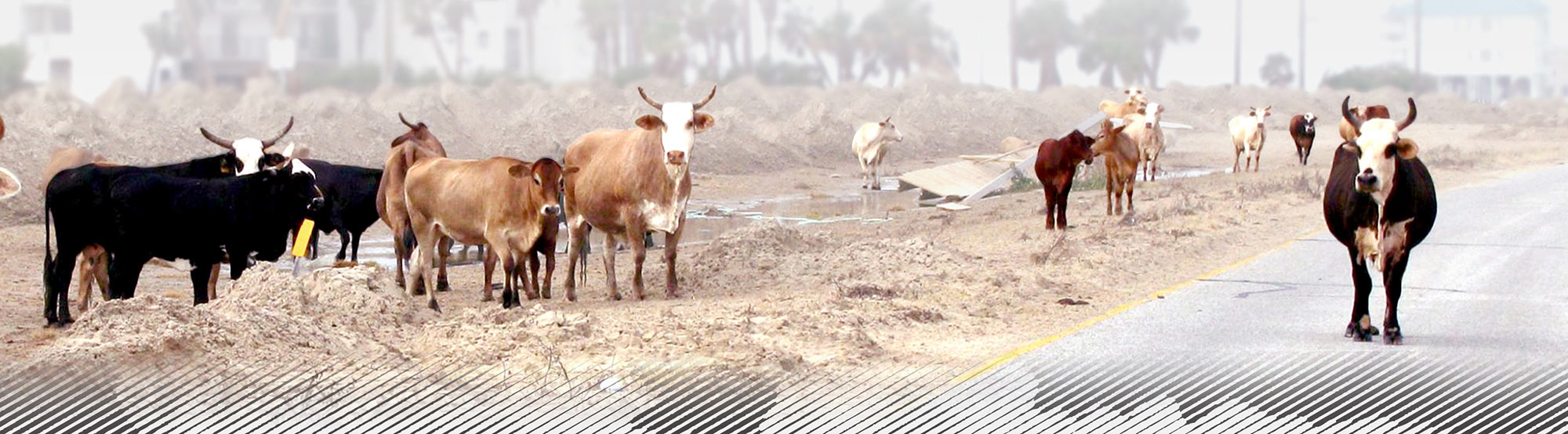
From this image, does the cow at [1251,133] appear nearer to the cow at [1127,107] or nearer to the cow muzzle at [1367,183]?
the cow at [1127,107]

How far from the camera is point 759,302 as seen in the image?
13805mm

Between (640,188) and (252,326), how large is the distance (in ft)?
14.9

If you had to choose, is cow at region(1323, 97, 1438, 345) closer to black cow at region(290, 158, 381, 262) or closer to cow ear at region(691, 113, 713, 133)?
cow ear at region(691, 113, 713, 133)

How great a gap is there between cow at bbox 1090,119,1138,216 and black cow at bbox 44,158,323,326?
36.9 ft

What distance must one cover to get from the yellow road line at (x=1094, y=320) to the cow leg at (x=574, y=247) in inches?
160

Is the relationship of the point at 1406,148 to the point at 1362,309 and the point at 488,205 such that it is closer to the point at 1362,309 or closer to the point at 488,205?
the point at 1362,309

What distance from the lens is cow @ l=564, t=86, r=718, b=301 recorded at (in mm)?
14633

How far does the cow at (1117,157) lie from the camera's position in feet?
72.7

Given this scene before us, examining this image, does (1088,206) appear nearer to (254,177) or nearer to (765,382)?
(254,177)

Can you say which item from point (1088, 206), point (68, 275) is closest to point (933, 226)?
point (1088, 206)

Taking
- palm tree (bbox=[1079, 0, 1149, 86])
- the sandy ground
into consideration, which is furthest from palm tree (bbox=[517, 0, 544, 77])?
palm tree (bbox=[1079, 0, 1149, 86])

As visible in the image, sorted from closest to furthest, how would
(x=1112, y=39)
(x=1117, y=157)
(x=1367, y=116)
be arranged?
(x=1367, y=116) → (x=1117, y=157) → (x=1112, y=39)

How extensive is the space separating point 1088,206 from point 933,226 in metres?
2.87

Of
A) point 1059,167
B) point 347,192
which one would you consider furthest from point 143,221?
point 1059,167
